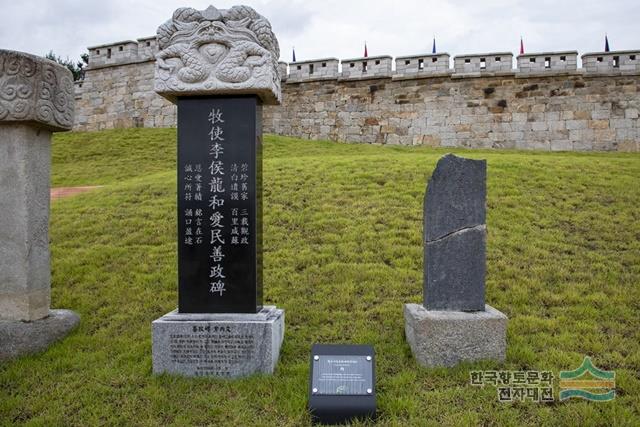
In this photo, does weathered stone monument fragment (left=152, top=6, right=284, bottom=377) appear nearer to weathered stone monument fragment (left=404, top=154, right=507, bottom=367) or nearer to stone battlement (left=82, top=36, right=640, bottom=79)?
weathered stone monument fragment (left=404, top=154, right=507, bottom=367)

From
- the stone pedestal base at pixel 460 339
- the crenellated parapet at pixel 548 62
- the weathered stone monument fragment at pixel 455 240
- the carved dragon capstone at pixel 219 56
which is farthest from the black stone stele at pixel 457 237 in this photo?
the crenellated parapet at pixel 548 62

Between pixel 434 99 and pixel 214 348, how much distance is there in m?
14.9

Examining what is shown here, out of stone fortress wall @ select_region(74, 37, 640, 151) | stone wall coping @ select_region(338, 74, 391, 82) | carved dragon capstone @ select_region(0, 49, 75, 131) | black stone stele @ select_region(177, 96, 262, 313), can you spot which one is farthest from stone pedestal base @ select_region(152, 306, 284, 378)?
stone wall coping @ select_region(338, 74, 391, 82)

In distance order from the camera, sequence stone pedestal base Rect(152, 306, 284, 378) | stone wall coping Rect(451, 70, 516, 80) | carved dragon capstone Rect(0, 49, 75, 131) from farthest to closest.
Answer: stone wall coping Rect(451, 70, 516, 80), carved dragon capstone Rect(0, 49, 75, 131), stone pedestal base Rect(152, 306, 284, 378)

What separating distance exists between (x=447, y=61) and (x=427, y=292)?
47.0 feet

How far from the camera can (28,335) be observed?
4273 millimetres

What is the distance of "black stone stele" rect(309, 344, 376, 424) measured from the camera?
3146mm

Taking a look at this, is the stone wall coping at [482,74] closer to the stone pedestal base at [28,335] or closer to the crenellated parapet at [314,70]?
the crenellated parapet at [314,70]

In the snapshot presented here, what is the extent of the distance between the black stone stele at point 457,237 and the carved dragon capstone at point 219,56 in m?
1.69

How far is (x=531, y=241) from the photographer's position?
6.66m

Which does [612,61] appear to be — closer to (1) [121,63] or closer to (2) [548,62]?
(2) [548,62]

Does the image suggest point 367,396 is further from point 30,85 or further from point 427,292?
point 30,85

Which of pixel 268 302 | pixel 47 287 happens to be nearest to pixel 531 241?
pixel 268 302

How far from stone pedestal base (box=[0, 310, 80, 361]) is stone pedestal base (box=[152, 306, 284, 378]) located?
1298 mm
